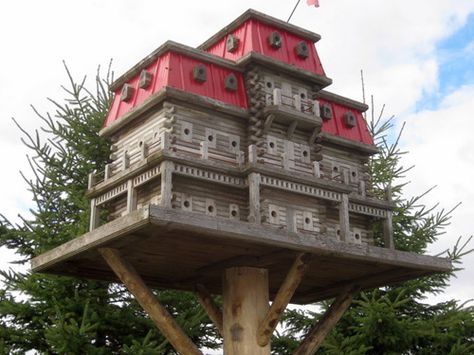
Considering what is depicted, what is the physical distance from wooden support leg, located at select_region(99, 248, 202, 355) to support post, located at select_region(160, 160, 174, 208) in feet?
3.81

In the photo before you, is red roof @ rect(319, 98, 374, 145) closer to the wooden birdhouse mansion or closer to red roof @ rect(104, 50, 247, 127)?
the wooden birdhouse mansion

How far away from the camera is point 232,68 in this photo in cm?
1083

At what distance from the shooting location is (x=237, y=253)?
10.1m

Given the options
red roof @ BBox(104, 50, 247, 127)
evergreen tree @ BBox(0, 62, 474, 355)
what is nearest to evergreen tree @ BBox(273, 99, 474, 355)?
evergreen tree @ BBox(0, 62, 474, 355)

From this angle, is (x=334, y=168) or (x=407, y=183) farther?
(x=407, y=183)

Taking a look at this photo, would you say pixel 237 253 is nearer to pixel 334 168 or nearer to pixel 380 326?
pixel 334 168

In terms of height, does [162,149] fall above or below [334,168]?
below

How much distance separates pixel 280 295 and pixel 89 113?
808 cm

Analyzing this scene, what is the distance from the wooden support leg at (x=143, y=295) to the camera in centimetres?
956

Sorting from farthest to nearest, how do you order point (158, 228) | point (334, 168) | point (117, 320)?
point (117, 320) < point (334, 168) < point (158, 228)

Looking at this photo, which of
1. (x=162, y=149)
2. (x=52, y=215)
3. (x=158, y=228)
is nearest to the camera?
(x=158, y=228)

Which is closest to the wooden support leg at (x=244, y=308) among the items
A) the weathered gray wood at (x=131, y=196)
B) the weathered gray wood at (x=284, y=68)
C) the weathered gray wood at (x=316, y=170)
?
the weathered gray wood at (x=316, y=170)

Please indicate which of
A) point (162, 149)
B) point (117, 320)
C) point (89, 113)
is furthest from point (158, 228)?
point (89, 113)

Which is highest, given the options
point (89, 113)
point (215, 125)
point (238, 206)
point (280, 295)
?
point (89, 113)
